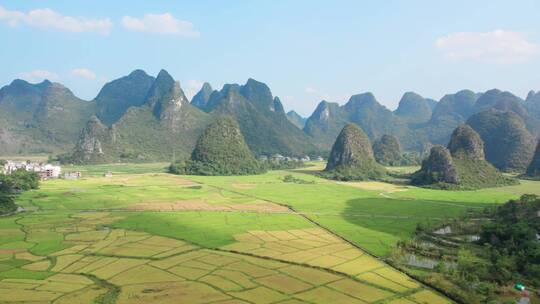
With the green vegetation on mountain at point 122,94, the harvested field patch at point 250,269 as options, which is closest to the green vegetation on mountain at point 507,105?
the harvested field patch at point 250,269

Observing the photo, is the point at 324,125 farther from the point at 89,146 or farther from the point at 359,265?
the point at 359,265

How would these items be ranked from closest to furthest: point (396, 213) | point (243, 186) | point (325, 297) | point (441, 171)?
point (325, 297)
point (396, 213)
point (243, 186)
point (441, 171)

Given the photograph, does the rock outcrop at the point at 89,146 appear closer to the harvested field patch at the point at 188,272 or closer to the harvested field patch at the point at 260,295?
the harvested field patch at the point at 188,272

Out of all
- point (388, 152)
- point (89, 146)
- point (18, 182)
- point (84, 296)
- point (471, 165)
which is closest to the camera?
point (84, 296)

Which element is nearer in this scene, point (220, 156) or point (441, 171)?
point (441, 171)

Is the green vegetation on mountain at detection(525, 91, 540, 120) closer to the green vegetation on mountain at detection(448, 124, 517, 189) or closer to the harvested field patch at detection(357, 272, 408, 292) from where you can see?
the green vegetation on mountain at detection(448, 124, 517, 189)

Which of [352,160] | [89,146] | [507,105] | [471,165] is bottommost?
[471,165]

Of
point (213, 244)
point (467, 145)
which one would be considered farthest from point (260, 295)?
point (467, 145)
